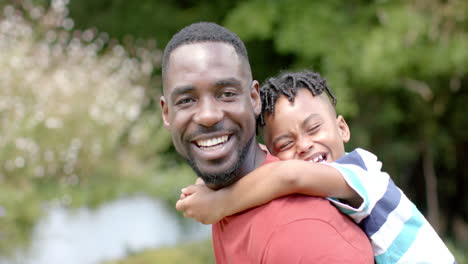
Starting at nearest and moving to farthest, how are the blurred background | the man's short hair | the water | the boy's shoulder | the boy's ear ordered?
the man's short hair
the boy's shoulder
the boy's ear
the water
the blurred background

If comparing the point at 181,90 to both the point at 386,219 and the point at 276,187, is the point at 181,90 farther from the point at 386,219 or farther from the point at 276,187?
the point at 386,219

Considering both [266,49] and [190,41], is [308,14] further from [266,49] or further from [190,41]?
[190,41]

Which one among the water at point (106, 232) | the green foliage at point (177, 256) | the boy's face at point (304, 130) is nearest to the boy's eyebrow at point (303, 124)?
the boy's face at point (304, 130)

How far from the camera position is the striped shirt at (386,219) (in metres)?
1.92

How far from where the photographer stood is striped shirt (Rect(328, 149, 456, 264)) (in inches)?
75.4

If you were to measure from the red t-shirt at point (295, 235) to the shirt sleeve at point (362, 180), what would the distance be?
0.12ft

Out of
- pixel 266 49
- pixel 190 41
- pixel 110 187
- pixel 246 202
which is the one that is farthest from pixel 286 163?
pixel 266 49

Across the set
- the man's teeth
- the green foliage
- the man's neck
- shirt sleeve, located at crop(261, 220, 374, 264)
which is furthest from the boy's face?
the green foliage

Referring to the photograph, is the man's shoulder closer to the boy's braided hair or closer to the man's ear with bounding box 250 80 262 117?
the man's ear with bounding box 250 80 262 117

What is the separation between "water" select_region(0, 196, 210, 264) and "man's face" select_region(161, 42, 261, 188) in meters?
4.09

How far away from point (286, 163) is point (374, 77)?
509 cm

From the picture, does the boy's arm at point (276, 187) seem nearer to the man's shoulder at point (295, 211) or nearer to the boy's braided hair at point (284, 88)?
the man's shoulder at point (295, 211)

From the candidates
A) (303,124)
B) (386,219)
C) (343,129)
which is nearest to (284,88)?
(303,124)

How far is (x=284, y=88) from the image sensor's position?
7.72ft
